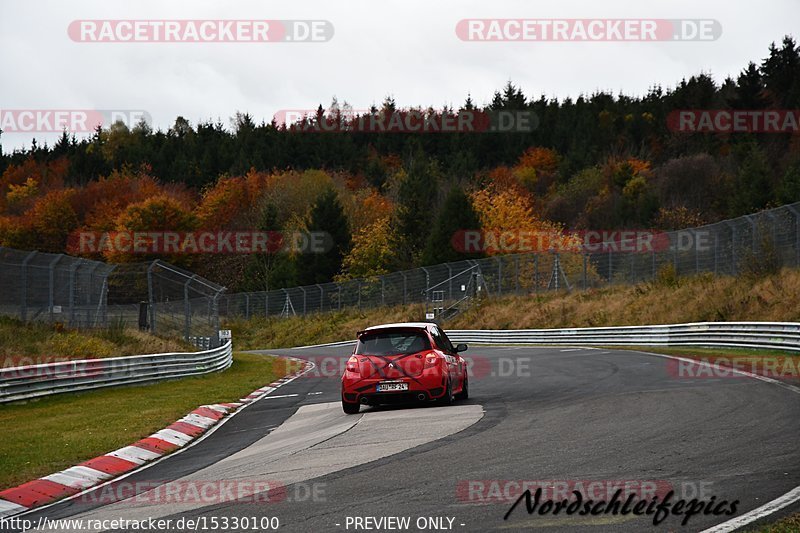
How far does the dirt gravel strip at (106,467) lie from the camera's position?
8.65m

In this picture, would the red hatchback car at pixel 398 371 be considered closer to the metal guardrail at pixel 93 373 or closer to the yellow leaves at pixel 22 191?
the metal guardrail at pixel 93 373

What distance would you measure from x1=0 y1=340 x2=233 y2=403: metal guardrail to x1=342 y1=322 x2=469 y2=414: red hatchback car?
288 inches

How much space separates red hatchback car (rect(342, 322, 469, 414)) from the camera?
14.3 meters

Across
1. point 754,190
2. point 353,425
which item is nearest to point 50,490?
point 353,425

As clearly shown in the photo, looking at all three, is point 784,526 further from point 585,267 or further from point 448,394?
point 585,267

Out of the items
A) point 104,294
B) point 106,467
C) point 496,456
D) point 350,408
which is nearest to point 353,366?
point 350,408

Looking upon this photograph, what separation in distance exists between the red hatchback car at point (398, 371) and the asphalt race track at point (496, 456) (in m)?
0.28

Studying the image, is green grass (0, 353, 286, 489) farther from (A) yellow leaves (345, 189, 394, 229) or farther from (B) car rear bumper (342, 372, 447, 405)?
(A) yellow leaves (345, 189, 394, 229)

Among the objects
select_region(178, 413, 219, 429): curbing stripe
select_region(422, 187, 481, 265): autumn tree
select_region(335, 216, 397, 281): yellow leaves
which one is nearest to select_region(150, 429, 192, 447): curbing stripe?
select_region(178, 413, 219, 429): curbing stripe

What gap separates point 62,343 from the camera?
2306cm

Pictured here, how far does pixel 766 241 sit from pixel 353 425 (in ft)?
74.4

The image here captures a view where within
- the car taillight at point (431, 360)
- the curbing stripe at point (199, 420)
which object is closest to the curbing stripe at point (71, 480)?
the curbing stripe at point (199, 420)

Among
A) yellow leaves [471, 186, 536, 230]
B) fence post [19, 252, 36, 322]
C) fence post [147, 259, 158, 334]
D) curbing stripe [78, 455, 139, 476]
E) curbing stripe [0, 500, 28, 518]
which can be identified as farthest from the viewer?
yellow leaves [471, 186, 536, 230]

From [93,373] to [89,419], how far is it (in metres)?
5.71
